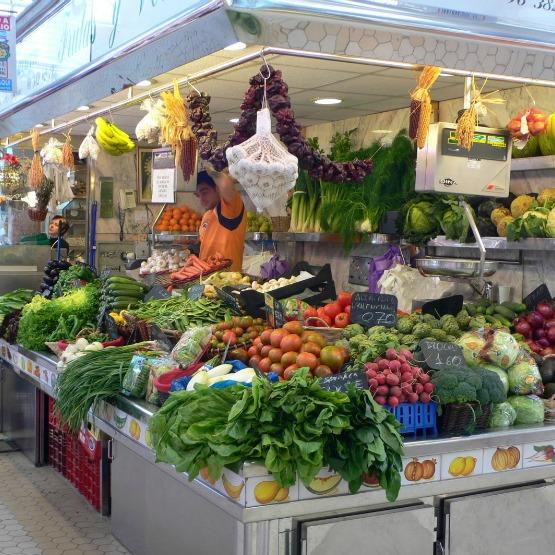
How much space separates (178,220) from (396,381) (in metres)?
7.08

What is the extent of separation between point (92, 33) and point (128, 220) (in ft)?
21.0

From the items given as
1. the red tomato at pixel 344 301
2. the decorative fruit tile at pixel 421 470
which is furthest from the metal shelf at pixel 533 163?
the decorative fruit tile at pixel 421 470

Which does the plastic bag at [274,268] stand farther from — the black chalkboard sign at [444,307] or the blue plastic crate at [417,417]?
the blue plastic crate at [417,417]

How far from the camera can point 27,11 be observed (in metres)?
6.71

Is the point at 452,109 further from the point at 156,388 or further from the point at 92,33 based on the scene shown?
the point at 156,388

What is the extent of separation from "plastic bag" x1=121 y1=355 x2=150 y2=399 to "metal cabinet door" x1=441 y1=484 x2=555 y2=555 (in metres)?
1.78

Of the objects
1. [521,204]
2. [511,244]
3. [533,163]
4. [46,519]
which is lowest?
[46,519]

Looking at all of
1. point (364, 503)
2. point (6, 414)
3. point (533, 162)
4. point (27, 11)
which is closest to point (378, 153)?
point (533, 162)

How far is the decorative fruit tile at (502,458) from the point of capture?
3.81 m

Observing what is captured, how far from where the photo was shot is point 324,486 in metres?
3.36

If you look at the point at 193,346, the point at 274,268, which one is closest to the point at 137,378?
the point at 193,346

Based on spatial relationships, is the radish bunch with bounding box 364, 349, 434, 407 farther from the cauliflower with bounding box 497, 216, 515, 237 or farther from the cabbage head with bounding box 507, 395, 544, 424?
the cauliflower with bounding box 497, 216, 515, 237

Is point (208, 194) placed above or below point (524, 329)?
above

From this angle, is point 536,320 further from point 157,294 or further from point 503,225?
point 157,294
